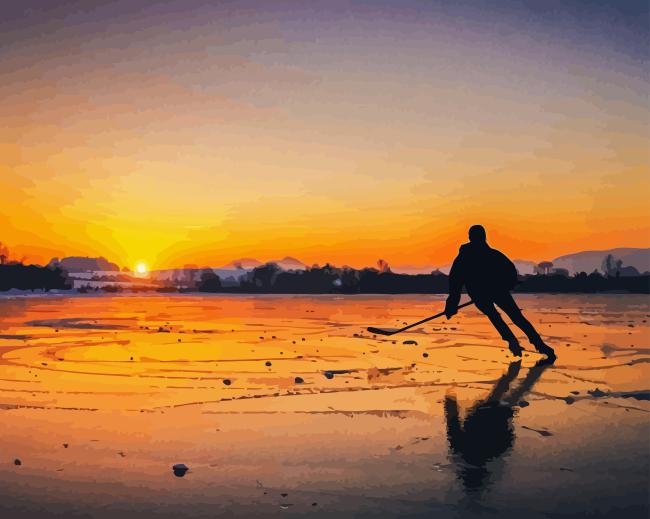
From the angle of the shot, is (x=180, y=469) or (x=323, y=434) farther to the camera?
(x=323, y=434)

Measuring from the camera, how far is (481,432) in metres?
6.39

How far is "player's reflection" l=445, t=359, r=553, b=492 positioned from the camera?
16.7 feet

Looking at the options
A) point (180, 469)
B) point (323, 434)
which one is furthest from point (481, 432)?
point (180, 469)

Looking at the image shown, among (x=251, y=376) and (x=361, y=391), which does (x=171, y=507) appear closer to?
(x=361, y=391)

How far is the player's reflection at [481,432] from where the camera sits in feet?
16.7

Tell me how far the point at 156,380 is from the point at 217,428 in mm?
3289

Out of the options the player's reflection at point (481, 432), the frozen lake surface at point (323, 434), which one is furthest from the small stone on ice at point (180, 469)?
the player's reflection at point (481, 432)

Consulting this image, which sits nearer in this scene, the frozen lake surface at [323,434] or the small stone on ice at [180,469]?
the frozen lake surface at [323,434]

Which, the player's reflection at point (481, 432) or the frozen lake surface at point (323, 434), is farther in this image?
the player's reflection at point (481, 432)

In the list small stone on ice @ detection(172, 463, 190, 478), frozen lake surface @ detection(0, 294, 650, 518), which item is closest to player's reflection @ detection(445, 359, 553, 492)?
frozen lake surface @ detection(0, 294, 650, 518)

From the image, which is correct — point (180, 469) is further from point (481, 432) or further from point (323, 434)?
point (481, 432)

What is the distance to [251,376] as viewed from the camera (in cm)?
982

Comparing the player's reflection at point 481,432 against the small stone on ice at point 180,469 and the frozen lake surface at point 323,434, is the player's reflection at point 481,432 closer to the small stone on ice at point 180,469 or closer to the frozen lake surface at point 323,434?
the frozen lake surface at point 323,434

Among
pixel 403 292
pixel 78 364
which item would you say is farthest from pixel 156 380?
pixel 403 292
